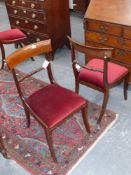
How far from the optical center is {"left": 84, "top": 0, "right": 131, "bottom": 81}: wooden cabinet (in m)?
2.43

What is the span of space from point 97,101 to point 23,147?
3.27 feet

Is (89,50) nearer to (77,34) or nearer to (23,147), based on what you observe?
(23,147)

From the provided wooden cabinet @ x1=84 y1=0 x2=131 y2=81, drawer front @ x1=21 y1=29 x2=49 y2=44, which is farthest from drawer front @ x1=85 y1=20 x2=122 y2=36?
drawer front @ x1=21 y1=29 x2=49 y2=44

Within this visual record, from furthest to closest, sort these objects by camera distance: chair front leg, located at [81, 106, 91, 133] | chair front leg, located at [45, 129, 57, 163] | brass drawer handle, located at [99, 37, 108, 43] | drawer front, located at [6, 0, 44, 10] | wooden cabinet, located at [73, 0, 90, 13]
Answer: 1. wooden cabinet, located at [73, 0, 90, 13]
2. drawer front, located at [6, 0, 44, 10]
3. brass drawer handle, located at [99, 37, 108, 43]
4. chair front leg, located at [81, 106, 91, 133]
5. chair front leg, located at [45, 129, 57, 163]

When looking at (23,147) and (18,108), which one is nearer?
(23,147)

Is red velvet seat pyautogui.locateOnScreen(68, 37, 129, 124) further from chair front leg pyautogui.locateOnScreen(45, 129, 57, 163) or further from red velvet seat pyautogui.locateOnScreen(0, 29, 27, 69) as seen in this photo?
red velvet seat pyautogui.locateOnScreen(0, 29, 27, 69)

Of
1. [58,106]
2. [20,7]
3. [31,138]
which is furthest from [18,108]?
[20,7]

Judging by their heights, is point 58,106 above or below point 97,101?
above

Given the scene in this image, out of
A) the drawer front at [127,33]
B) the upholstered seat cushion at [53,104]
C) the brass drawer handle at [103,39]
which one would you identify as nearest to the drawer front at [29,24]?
the brass drawer handle at [103,39]

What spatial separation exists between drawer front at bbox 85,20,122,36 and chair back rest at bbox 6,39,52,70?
726 mm

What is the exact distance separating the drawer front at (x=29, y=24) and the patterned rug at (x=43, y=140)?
1.22m

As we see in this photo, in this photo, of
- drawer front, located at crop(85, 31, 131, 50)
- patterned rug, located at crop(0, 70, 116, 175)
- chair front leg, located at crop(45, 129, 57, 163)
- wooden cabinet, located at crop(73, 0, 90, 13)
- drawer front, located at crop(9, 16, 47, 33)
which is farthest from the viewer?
wooden cabinet, located at crop(73, 0, 90, 13)

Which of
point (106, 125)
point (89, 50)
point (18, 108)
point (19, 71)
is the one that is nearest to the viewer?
point (89, 50)

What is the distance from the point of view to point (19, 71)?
3.41 meters
